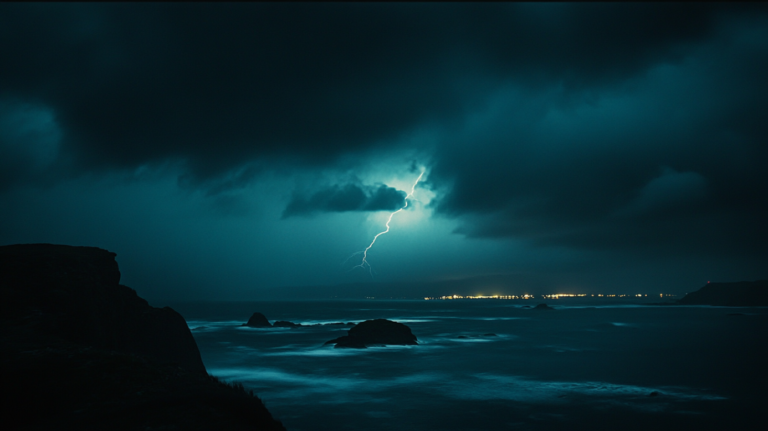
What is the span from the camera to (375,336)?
53219 mm

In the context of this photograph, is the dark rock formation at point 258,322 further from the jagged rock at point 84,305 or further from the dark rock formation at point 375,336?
the jagged rock at point 84,305

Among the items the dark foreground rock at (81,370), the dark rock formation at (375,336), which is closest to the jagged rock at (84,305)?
the dark foreground rock at (81,370)

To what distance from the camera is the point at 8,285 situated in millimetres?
18906

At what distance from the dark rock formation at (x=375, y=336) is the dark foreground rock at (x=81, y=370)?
103 feet

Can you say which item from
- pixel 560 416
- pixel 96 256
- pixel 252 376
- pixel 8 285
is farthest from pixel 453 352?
pixel 8 285

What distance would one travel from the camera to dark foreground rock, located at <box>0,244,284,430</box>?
10781 mm

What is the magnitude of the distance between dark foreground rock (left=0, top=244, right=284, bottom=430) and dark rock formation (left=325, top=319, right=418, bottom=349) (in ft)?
103

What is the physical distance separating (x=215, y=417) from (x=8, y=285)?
50.0 ft

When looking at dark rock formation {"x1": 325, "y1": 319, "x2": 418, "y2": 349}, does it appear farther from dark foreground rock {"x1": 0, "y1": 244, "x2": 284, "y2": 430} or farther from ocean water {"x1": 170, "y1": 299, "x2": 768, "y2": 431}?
dark foreground rock {"x1": 0, "y1": 244, "x2": 284, "y2": 430}

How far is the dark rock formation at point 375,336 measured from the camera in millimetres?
51906

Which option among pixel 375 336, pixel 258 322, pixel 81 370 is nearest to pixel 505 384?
pixel 375 336

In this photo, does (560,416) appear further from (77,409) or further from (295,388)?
(77,409)

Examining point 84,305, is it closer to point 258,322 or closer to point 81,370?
point 81,370

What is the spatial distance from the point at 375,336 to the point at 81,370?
42602 mm
